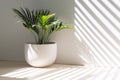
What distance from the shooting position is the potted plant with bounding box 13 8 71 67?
268 centimetres

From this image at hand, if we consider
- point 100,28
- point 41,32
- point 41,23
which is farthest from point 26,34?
point 100,28

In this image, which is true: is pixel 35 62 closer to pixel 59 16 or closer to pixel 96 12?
pixel 59 16

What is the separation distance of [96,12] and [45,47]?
2.68 ft

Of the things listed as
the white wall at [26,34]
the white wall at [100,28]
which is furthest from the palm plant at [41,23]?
the white wall at [100,28]

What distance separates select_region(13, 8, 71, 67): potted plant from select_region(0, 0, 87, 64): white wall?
0.59 ft

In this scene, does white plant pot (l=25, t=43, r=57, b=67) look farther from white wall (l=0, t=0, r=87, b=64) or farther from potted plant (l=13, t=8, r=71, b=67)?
white wall (l=0, t=0, r=87, b=64)

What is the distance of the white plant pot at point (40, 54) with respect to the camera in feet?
8.79

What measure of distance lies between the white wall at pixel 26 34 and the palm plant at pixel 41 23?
128mm

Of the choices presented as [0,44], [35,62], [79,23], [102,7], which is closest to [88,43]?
[79,23]

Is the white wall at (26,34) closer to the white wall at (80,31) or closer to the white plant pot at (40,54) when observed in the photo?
the white wall at (80,31)

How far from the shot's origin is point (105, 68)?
109 inches

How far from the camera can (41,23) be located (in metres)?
2.65

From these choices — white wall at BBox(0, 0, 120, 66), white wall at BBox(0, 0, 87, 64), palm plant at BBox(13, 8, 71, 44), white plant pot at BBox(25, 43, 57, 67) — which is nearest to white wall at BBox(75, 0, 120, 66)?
white wall at BBox(0, 0, 120, 66)

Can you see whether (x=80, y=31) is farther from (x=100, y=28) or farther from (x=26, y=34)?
(x=26, y=34)
